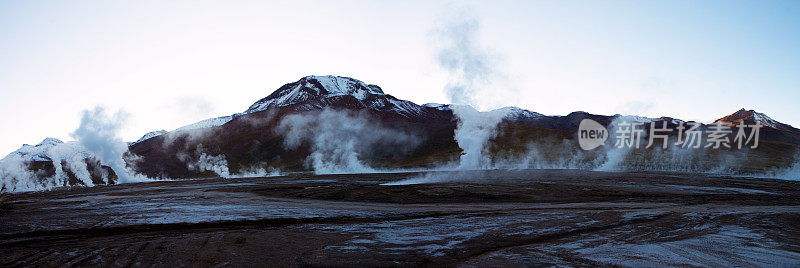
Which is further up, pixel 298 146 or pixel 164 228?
pixel 298 146

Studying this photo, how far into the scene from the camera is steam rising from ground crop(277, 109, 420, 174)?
11321 cm

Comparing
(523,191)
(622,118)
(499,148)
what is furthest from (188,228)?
(622,118)

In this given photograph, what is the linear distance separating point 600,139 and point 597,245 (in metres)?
125

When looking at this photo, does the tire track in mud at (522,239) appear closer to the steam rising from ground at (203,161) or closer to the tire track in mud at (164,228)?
the tire track in mud at (164,228)

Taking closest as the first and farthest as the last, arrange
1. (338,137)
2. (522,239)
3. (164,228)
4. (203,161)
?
(522,239) → (164,228) → (203,161) → (338,137)

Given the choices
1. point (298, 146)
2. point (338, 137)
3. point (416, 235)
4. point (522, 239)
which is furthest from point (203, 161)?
point (522, 239)

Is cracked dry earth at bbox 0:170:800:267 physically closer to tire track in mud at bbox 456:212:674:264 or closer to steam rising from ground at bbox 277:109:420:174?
tire track in mud at bbox 456:212:674:264

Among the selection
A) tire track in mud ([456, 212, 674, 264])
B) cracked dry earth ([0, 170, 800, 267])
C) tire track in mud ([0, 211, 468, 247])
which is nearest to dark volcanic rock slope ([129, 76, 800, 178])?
cracked dry earth ([0, 170, 800, 267])

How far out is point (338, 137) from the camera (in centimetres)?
12838

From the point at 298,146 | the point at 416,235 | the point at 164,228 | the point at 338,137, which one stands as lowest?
the point at 164,228

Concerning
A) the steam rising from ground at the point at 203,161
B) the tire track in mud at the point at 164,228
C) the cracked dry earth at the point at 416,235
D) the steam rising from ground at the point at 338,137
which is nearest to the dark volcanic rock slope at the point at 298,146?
the steam rising from ground at the point at 203,161

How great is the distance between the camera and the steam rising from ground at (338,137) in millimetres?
113206

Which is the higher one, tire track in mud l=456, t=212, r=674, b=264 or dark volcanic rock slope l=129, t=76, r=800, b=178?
dark volcanic rock slope l=129, t=76, r=800, b=178

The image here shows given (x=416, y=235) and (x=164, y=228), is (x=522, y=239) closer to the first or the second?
(x=416, y=235)
